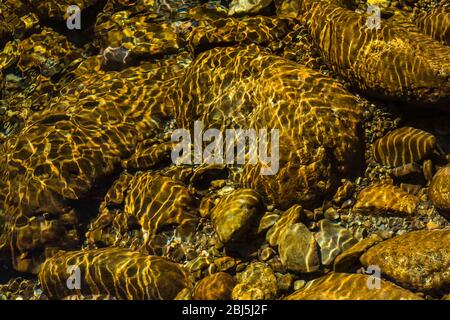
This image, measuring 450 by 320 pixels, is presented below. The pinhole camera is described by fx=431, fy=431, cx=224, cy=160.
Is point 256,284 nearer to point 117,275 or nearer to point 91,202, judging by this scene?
point 117,275

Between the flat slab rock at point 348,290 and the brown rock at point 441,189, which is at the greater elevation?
the brown rock at point 441,189

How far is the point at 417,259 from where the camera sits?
4812mm

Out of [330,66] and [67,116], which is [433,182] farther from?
[67,116]

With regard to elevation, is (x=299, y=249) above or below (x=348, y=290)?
above

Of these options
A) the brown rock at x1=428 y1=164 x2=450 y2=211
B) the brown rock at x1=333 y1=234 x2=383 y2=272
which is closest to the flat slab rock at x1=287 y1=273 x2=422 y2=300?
the brown rock at x1=333 y1=234 x2=383 y2=272

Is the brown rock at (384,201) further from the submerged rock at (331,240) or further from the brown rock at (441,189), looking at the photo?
the submerged rock at (331,240)

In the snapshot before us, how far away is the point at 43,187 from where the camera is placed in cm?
646

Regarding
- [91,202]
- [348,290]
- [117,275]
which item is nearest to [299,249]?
[348,290]

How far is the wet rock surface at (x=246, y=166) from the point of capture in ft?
17.6

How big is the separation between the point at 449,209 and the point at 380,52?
230 centimetres

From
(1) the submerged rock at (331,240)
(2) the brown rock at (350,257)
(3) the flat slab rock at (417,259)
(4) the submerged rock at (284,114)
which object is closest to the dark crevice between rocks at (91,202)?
(4) the submerged rock at (284,114)

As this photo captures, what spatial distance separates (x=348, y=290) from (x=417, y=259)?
850 mm

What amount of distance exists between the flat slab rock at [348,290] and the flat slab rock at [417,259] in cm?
19
